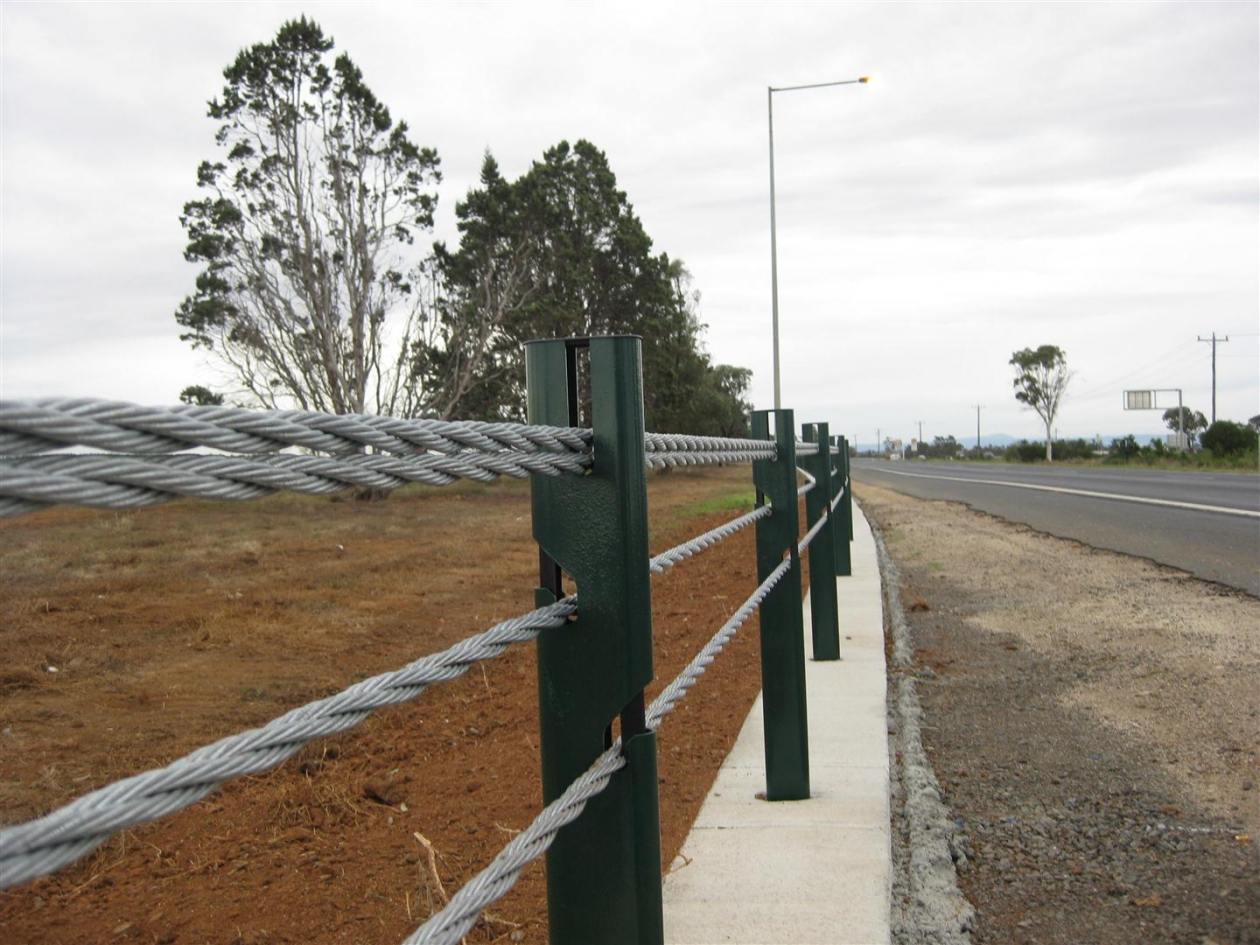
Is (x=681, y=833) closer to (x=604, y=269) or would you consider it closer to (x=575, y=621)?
(x=575, y=621)

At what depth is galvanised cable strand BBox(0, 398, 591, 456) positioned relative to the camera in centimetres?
67

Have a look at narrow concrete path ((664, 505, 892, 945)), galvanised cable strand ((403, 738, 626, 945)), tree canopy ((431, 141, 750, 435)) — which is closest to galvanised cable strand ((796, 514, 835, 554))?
narrow concrete path ((664, 505, 892, 945))

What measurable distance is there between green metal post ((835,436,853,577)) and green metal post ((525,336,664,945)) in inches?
260

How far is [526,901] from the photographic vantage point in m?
2.96

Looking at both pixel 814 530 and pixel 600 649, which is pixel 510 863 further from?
pixel 814 530

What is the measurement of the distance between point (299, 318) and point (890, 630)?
737 inches

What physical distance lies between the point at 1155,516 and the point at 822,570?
10.6 meters

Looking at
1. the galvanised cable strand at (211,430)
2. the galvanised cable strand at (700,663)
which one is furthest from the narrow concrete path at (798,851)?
the galvanised cable strand at (211,430)

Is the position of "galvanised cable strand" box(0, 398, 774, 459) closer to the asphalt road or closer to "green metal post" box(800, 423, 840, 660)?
"green metal post" box(800, 423, 840, 660)

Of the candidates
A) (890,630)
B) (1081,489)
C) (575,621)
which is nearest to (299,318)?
(1081,489)

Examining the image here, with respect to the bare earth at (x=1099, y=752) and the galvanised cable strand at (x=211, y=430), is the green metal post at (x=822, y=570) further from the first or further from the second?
the galvanised cable strand at (x=211, y=430)

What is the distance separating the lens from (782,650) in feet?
11.4

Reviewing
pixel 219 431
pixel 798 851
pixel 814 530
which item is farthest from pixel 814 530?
pixel 219 431

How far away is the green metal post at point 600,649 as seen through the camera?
1.45 metres
